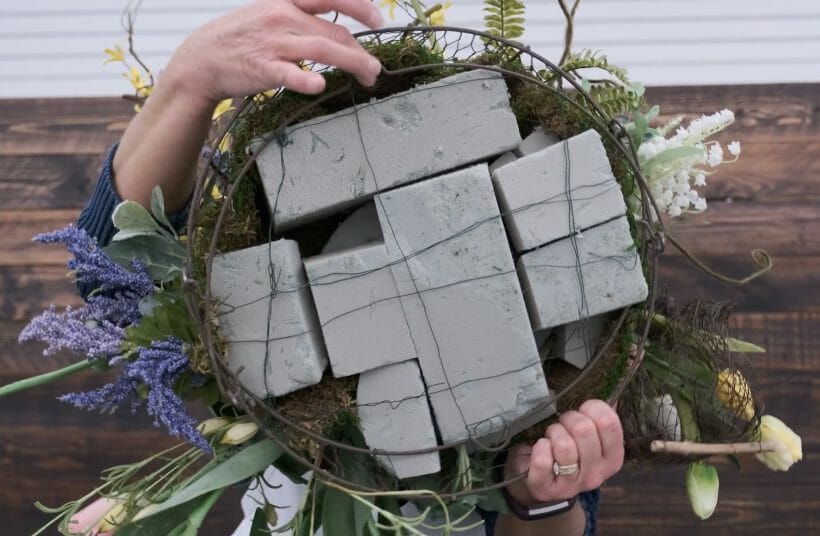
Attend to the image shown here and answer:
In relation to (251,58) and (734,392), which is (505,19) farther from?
(734,392)

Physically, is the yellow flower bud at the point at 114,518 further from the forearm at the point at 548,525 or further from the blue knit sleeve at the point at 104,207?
the forearm at the point at 548,525

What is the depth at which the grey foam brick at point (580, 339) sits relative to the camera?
2.54 ft

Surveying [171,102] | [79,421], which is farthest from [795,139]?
[79,421]

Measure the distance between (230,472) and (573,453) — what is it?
34 cm

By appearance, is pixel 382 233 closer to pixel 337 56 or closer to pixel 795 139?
pixel 337 56

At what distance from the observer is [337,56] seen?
2.15 ft

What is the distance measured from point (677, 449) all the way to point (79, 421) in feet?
4.40

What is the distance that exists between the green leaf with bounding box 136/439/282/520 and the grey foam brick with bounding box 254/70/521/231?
235 mm

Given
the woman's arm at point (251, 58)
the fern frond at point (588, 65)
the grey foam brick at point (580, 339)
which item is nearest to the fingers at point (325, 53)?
the woman's arm at point (251, 58)

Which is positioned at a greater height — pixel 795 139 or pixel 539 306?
pixel 539 306

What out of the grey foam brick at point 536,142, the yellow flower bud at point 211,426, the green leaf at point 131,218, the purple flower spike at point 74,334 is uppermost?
the grey foam brick at point 536,142

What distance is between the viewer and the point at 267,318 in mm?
729

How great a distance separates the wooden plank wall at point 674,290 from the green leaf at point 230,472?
944 mm

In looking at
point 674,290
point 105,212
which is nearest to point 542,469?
point 105,212
